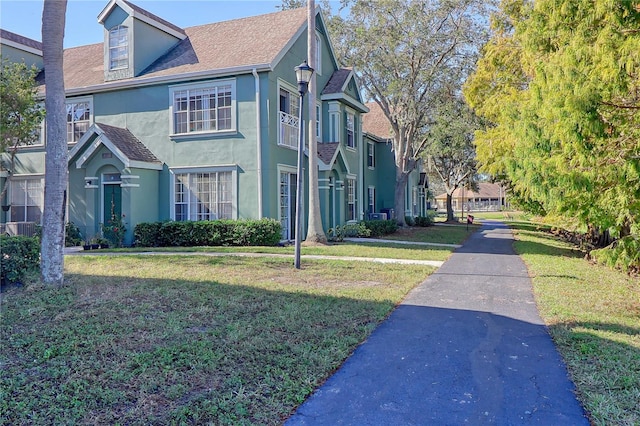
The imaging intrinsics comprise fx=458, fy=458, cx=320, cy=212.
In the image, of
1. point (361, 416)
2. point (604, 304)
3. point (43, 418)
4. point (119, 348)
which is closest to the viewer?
point (43, 418)

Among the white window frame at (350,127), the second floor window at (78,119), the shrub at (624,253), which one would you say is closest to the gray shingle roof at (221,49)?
the second floor window at (78,119)

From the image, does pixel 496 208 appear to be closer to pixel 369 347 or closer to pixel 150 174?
pixel 150 174

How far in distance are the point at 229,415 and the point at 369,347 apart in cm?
229

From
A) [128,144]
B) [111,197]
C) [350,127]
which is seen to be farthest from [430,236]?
[111,197]

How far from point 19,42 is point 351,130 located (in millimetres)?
15854

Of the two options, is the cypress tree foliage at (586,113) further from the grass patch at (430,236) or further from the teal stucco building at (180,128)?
the grass patch at (430,236)

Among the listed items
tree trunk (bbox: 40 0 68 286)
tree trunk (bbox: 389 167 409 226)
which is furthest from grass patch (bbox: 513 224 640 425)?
tree trunk (bbox: 389 167 409 226)

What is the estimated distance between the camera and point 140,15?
18578 millimetres

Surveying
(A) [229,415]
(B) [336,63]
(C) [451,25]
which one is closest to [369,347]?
(A) [229,415]

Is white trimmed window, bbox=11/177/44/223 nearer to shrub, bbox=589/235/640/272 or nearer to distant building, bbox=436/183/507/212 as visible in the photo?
shrub, bbox=589/235/640/272

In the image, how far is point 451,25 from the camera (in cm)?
2425

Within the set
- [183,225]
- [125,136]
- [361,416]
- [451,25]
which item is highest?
[451,25]

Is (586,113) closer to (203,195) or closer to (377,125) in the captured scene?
(203,195)

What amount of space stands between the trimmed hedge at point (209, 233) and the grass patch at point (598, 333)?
8799 mm
